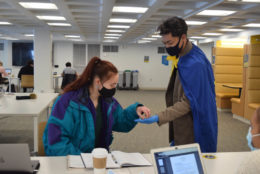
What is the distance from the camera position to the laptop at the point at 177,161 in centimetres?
134

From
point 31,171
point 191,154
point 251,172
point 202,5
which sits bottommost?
point 31,171

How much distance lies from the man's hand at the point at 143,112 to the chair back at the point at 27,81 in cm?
870

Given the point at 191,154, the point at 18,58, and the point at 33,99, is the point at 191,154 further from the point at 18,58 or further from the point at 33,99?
the point at 18,58

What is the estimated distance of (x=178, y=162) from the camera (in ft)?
4.44

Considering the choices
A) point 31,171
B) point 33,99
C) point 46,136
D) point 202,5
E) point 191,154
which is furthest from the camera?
point 202,5

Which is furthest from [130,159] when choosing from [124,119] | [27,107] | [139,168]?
[27,107]

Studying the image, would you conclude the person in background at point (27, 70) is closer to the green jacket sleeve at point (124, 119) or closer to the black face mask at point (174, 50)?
the green jacket sleeve at point (124, 119)

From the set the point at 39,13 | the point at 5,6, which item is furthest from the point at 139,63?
the point at 5,6

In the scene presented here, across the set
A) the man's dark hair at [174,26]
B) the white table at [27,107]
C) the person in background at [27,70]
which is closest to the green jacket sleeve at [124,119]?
the man's dark hair at [174,26]

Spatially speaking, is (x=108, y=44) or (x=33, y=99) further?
(x=108, y=44)

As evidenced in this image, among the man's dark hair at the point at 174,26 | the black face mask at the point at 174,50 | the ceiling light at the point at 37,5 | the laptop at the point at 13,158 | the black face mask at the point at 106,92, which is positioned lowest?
the laptop at the point at 13,158

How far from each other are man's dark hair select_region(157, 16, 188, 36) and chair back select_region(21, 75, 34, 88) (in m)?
8.86

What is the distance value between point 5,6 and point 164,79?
38.1 feet

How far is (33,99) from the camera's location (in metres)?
4.63
